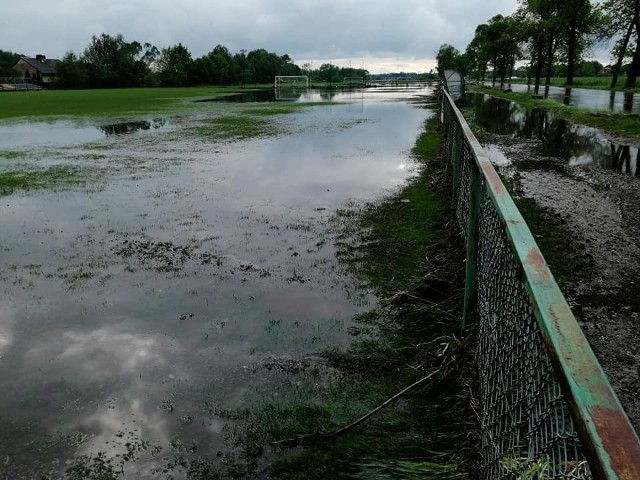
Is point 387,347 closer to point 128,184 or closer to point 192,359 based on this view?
point 192,359

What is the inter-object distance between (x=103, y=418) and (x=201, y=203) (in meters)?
5.97

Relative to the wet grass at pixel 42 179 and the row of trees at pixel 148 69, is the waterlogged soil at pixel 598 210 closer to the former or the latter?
the wet grass at pixel 42 179

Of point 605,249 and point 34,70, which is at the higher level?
point 34,70

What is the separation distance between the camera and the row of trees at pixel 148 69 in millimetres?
91250

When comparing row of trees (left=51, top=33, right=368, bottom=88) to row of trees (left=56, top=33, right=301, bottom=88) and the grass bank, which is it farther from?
the grass bank

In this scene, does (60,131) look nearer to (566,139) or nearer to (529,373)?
(566,139)

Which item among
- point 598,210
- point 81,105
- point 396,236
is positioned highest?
point 81,105

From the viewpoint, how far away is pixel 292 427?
3.39m

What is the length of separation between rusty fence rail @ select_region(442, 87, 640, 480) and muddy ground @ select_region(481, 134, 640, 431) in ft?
3.81

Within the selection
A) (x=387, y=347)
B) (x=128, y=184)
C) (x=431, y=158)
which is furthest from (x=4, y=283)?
(x=431, y=158)

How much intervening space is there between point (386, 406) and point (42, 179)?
10562 millimetres

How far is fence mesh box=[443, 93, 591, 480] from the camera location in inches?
55.9

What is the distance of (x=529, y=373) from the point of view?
1818 millimetres

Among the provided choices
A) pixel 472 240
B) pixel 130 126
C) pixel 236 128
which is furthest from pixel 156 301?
pixel 130 126
